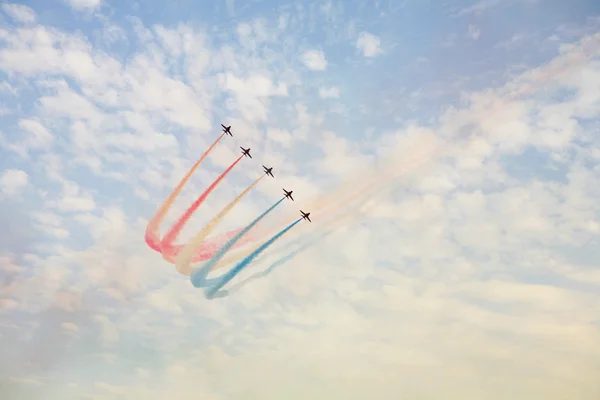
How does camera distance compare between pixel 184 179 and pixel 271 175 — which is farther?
pixel 271 175

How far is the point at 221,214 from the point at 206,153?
12754 millimetres

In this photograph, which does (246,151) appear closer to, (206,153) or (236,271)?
(206,153)

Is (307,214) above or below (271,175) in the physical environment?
below

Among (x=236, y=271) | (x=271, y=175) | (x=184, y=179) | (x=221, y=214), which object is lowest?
(x=236, y=271)

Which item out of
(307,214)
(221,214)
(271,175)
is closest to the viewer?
(221,214)

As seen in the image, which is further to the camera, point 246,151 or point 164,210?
point 246,151

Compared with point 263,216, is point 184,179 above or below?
above

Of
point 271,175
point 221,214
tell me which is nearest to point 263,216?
point 221,214

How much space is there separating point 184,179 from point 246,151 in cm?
1921

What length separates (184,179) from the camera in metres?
89.7

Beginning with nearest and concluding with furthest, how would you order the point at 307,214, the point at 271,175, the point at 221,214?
the point at 221,214 < the point at 307,214 < the point at 271,175

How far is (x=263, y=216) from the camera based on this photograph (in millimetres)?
90812

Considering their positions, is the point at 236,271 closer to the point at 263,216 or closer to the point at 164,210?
the point at 263,216

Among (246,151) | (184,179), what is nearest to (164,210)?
(184,179)
